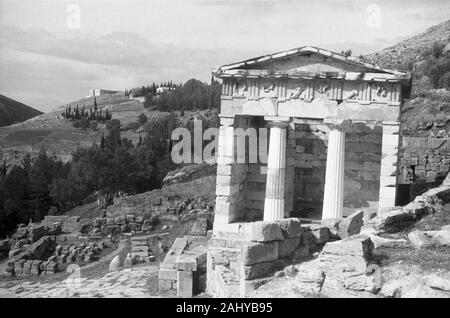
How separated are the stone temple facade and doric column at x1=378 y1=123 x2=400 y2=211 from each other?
0.03 m

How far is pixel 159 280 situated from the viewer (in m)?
18.4

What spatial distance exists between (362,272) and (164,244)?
17636mm

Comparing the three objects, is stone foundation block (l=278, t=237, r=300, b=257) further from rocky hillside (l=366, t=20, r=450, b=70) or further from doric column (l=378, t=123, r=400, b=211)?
rocky hillside (l=366, t=20, r=450, b=70)

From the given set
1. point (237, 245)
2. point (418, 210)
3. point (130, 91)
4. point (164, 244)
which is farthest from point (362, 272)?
point (130, 91)

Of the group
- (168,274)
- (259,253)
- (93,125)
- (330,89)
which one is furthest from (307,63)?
(93,125)

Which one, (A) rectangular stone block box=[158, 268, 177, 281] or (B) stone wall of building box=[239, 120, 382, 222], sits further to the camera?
(B) stone wall of building box=[239, 120, 382, 222]

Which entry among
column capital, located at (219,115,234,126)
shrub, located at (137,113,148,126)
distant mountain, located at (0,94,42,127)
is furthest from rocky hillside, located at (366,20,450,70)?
distant mountain, located at (0,94,42,127)

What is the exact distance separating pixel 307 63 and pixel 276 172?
378 cm

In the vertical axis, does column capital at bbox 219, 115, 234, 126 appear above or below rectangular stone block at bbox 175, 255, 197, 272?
above

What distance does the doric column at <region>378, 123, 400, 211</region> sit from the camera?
2059 centimetres

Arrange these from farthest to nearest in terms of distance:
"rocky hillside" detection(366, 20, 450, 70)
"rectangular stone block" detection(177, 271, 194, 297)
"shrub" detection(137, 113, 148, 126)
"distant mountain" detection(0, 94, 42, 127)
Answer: "distant mountain" detection(0, 94, 42, 127) < "shrub" detection(137, 113, 148, 126) < "rocky hillside" detection(366, 20, 450, 70) < "rectangular stone block" detection(177, 271, 194, 297)

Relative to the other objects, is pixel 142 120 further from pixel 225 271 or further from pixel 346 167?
pixel 225 271

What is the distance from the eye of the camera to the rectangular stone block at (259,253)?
526 inches
